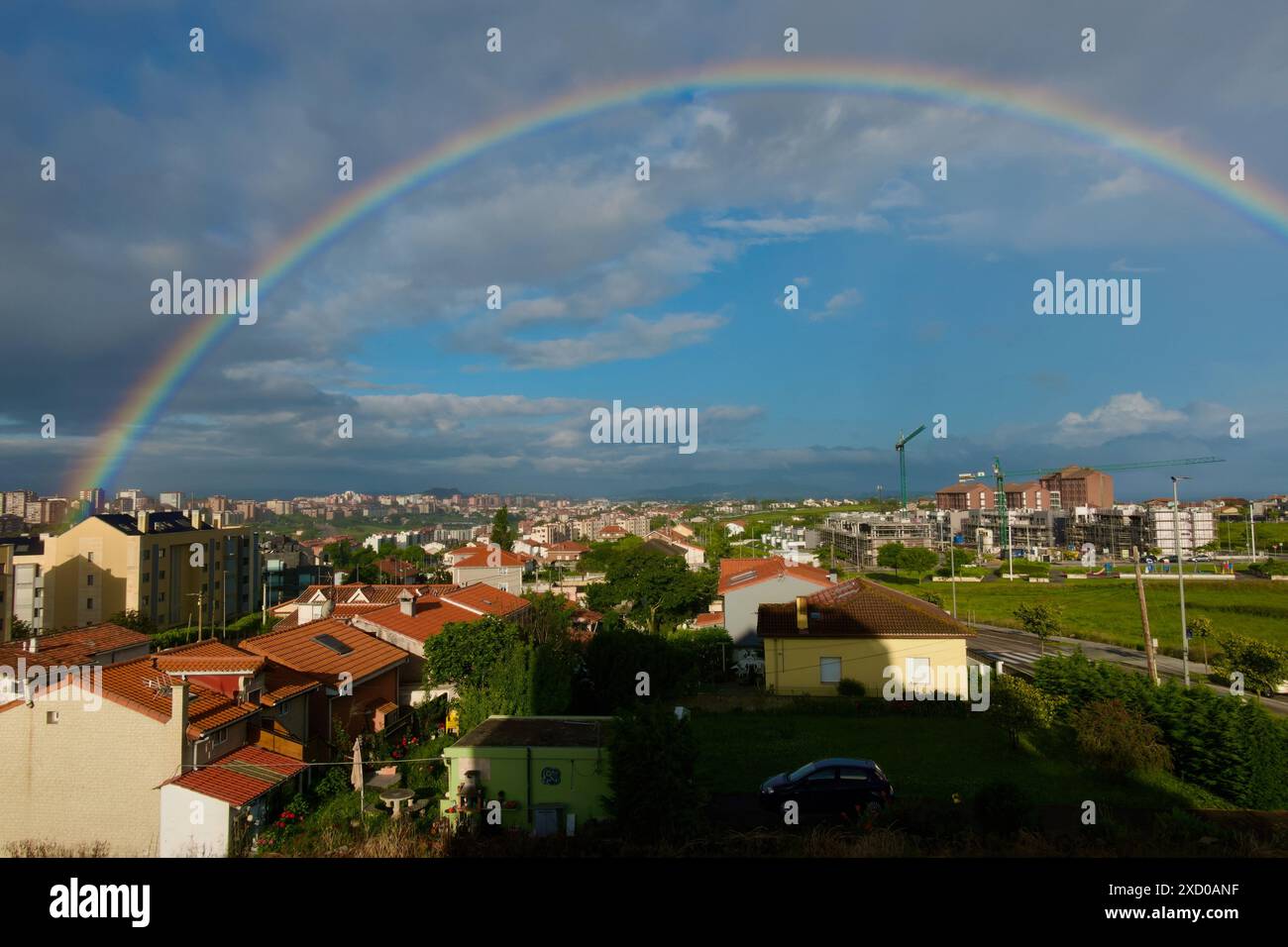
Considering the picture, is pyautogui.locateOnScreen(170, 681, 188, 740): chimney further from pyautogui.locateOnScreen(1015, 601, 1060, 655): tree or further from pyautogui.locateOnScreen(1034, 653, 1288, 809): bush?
pyautogui.locateOnScreen(1015, 601, 1060, 655): tree

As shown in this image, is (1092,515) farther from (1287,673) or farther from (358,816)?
(358,816)

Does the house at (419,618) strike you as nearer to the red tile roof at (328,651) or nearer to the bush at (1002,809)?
the red tile roof at (328,651)

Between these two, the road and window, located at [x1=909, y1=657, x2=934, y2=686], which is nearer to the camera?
window, located at [x1=909, y1=657, x2=934, y2=686]

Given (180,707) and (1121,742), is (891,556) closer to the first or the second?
(1121,742)

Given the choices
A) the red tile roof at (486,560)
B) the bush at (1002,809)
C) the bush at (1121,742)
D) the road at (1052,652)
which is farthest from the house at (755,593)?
the red tile roof at (486,560)

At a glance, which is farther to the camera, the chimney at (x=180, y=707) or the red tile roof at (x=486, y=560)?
the red tile roof at (x=486, y=560)

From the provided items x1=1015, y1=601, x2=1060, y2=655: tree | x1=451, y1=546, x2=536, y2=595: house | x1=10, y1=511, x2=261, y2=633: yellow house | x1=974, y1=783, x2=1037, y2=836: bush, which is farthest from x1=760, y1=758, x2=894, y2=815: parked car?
x1=451, y1=546, x2=536, y2=595: house
